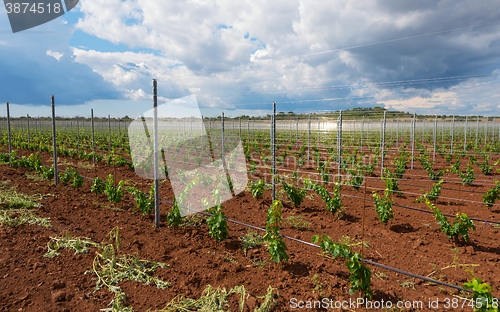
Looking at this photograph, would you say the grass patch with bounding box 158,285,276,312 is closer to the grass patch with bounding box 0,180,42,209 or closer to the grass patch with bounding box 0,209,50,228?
the grass patch with bounding box 0,209,50,228

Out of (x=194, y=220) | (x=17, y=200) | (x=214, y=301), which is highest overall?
(x=17, y=200)

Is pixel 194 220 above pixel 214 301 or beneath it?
above

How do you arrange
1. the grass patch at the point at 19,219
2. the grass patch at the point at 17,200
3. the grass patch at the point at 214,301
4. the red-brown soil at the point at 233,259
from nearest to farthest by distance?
the grass patch at the point at 214,301
the red-brown soil at the point at 233,259
the grass patch at the point at 19,219
the grass patch at the point at 17,200

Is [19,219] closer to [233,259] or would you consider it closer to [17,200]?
[17,200]

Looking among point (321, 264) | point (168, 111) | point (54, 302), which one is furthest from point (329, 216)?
point (54, 302)

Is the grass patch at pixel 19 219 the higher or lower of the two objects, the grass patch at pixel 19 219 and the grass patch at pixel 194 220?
the higher

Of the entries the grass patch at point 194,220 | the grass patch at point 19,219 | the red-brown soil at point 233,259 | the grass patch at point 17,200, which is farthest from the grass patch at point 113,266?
the grass patch at point 17,200

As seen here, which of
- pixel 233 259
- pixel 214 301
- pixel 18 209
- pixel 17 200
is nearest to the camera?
pixel 214 301

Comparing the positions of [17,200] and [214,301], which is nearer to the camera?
[214,301]

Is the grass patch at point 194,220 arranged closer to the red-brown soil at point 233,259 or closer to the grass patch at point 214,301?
the red-brown soil at point 233,259

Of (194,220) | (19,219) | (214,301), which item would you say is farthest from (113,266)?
(19,219)

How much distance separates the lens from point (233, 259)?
3957 millimetres

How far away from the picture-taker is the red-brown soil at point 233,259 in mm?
3164

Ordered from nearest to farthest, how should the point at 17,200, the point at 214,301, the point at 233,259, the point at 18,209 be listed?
the point at 214,301
the point at 233,259
the point at 18,209
the point at 17,200
